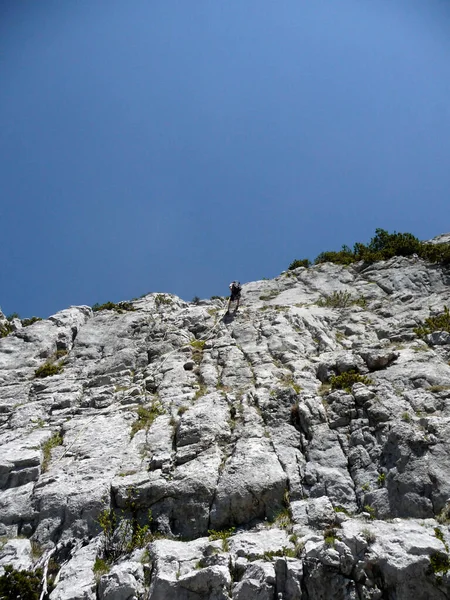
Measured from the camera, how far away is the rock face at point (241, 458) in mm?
12023

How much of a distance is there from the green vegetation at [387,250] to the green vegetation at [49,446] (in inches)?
953

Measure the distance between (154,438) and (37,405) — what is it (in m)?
7.36

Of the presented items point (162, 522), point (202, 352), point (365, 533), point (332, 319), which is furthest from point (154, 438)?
point (332, 319)

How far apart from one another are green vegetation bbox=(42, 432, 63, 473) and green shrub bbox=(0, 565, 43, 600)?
201 inches

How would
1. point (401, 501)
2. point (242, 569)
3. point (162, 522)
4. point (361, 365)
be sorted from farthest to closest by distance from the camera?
point (361, 365), point (162, 522), point (401, 501), point (242, 569)

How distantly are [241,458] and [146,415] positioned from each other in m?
5.91

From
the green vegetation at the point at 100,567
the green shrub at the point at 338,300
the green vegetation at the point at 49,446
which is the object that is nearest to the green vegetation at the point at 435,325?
the green shrub at the point at 338,300

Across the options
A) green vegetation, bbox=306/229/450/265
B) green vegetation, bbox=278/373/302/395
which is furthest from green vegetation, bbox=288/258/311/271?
green vegetation, bbox=278/373/302/395

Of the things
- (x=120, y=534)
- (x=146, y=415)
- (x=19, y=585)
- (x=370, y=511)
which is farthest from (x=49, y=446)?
(x=370, y=511)

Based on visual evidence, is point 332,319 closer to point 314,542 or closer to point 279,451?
point 279,451

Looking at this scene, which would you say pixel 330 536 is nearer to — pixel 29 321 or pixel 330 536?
pixel 330 536

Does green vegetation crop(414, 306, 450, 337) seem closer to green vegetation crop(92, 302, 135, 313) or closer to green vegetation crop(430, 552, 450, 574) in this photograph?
green vegetation crop(430, 552, 450, 574)

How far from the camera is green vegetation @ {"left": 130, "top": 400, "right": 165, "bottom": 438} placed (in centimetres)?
1936

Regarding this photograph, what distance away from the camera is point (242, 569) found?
1213cm
